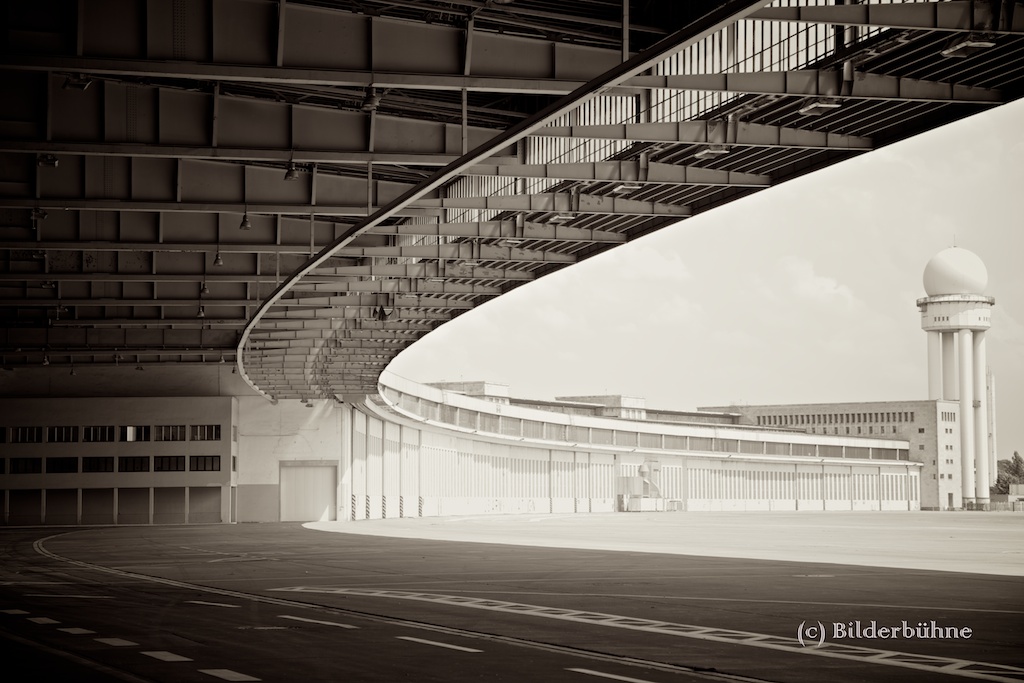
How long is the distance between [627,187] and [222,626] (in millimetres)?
13810

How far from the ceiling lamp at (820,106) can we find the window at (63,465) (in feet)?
201

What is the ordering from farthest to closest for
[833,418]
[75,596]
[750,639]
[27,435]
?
[833,418], [27,435], [75,596], [750,639]

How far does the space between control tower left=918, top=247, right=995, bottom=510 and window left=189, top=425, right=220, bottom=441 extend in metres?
99.4

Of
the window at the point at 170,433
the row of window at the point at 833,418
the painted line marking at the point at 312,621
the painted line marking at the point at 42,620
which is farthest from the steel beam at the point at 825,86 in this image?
the row of window at the point at 833,418

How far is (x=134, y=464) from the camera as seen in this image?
74.1 metres

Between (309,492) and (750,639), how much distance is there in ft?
215

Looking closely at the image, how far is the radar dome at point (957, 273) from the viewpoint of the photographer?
479 feet

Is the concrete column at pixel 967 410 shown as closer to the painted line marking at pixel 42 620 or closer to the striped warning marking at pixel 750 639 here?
the striped warning marking at pixel 750 639

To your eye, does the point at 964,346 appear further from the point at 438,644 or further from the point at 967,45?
the point at 438,644

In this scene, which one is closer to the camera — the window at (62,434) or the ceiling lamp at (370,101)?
the ceiling lamp at (370,101)

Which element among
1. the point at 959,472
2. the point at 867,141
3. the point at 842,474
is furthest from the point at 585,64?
the point at 959,472

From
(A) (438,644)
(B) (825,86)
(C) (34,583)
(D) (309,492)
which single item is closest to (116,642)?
(A) (438,644)

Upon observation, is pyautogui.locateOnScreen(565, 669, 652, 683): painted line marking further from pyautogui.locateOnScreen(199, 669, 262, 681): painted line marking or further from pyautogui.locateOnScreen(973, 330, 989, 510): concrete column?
pyautogui.locateOnScreen(973, 330, 989, 510): concrete column

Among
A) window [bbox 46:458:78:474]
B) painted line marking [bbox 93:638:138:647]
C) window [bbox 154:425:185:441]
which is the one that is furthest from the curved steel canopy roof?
window [bbox 46:458:78:474]
